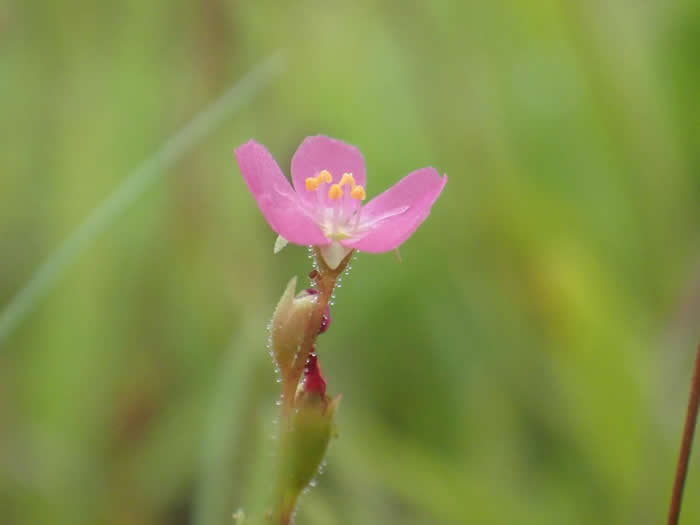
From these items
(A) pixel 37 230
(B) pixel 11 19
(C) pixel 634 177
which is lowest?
(C) pixel 634 177

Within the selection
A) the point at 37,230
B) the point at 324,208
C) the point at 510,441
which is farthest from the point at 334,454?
the point at 37,230

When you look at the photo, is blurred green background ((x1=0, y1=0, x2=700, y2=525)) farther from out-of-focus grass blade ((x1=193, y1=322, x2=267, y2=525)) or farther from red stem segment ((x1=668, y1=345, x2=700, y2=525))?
red stem segment ((x1=668, y1=345, x2=700, y2=525))

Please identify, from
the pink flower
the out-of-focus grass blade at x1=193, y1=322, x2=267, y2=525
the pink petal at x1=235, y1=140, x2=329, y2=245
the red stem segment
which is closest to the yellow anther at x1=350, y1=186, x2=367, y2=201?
the pink flower

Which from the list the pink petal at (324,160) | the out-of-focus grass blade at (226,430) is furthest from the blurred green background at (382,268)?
the pink petal at (324,160)

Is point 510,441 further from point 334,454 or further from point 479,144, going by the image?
point 479,144

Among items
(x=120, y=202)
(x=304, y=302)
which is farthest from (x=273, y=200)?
(x=120, y=202)

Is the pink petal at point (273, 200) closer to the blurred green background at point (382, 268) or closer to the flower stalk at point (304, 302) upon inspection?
the flower stalk at point (304, 302)
